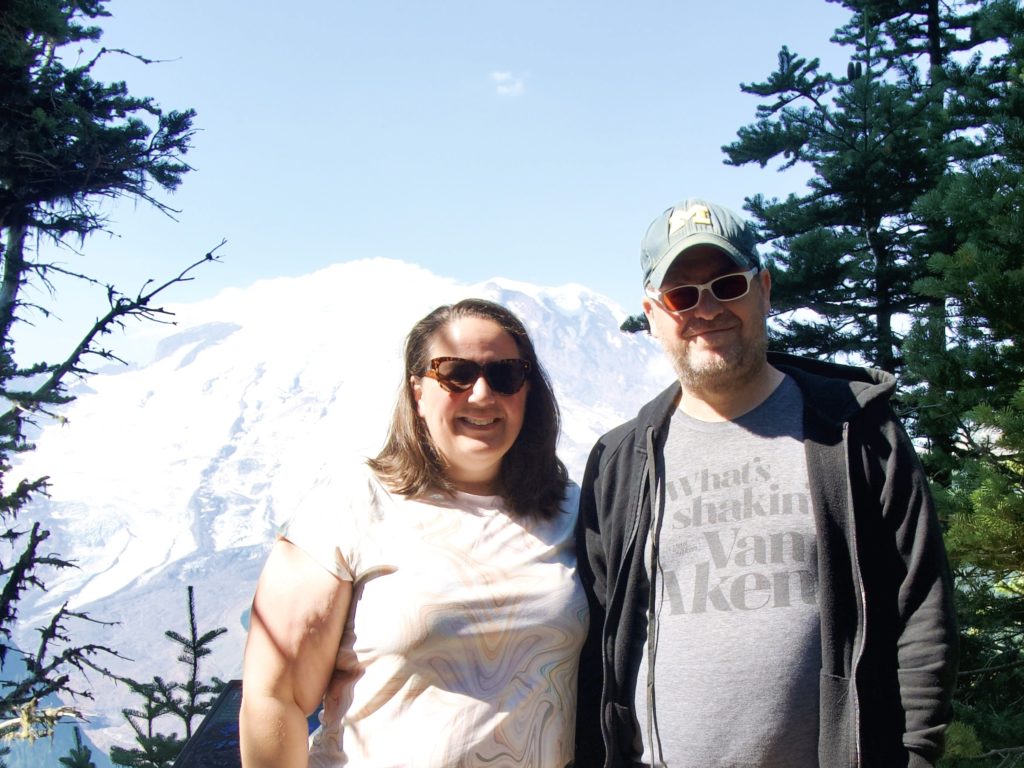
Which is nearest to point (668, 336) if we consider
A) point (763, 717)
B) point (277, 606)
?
point (763, 717)

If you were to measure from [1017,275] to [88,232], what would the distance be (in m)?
11.4

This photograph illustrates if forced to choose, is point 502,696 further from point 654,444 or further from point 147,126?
point 147,126

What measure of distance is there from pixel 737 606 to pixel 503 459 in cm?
72

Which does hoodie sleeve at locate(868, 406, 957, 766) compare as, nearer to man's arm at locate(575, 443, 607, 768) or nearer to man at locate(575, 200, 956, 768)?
man at locate(575, 200, 956, 768)

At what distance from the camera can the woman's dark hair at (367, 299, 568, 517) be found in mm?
2086

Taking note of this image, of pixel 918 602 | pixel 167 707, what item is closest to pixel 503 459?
pixel 918 602

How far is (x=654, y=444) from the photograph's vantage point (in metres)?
2.08

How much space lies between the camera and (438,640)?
5.99 feet

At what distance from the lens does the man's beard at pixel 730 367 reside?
6.59ft

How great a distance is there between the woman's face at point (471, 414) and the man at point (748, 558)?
11.3 inches

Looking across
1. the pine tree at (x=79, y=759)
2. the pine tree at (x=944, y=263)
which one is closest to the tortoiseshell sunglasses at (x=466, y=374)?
the pine tree at (x=944, y=263)

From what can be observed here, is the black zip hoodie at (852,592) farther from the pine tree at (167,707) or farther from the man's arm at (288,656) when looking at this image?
the pine tree at (167,707)

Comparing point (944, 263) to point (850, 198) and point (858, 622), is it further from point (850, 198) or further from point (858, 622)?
point (850, 198)

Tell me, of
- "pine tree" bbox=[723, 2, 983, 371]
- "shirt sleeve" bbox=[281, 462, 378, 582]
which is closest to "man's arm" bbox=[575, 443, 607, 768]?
"shirt sleeve" bbox=[281, 462, 378, 582]
